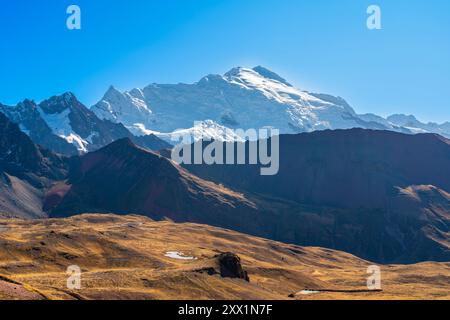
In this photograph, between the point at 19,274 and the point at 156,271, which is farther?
the point at 156,271

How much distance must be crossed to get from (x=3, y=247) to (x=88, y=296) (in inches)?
2677
